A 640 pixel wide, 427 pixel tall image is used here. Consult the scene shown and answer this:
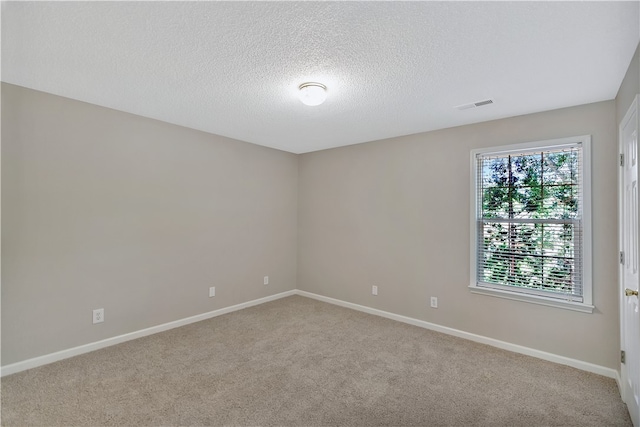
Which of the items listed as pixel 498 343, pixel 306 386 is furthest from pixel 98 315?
pixel 498 343

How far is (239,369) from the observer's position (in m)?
2.70

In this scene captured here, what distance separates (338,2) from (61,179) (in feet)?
9.38

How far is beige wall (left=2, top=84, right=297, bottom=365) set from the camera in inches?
102

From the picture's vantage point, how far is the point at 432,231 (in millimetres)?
3709

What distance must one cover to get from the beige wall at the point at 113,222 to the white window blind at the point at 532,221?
3.01 meters

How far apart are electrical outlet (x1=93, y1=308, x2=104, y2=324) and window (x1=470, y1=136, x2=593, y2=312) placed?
386cm

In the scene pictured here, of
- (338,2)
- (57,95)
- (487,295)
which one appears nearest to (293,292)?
(487,295)

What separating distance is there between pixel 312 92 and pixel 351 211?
2.32 metres

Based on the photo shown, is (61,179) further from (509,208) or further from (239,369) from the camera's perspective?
(509,208)

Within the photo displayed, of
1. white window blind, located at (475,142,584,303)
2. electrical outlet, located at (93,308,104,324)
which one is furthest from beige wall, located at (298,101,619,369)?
electrical outlet, located at (93,308,104,324)

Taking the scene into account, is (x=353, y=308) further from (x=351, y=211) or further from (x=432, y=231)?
(x=432, y=231)

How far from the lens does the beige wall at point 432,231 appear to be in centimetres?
269

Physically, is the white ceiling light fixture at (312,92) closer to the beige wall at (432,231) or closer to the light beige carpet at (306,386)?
the beige wall at (432,231)

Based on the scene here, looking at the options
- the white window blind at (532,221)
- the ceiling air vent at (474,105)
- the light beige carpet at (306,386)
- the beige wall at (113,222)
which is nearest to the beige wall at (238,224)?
the beige wall at (113,222)
